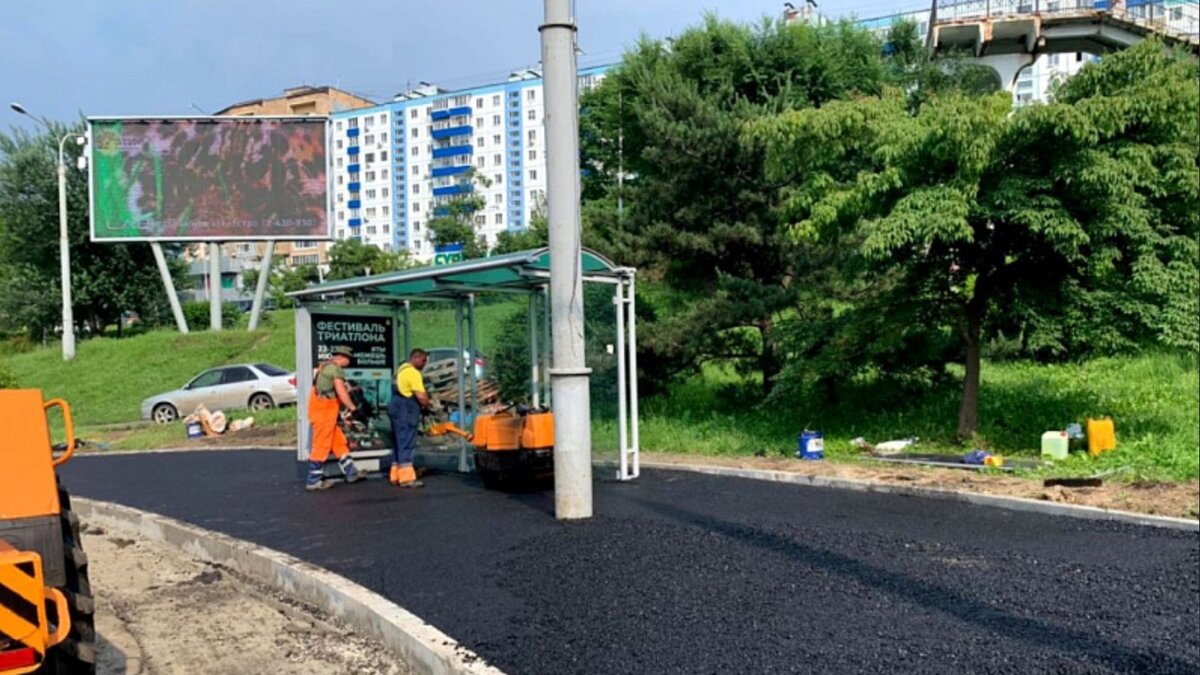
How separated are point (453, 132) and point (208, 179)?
87.8 m

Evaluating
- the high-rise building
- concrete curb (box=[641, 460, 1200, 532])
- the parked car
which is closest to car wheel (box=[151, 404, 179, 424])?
the parked car

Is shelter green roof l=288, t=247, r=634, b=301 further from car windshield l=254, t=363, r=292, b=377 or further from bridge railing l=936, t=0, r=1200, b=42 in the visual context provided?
bridge railing l=936, t=0, r=1200, b=42

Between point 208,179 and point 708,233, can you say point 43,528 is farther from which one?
point 208,179

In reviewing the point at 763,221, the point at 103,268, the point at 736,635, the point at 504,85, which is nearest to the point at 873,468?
the point at 763,221

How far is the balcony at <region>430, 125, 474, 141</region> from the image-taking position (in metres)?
119

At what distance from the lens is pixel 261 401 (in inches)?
983

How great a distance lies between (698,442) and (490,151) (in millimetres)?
108028

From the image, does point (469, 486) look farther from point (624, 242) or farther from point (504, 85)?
point (504, 85)

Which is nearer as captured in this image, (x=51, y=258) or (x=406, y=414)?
(x=406, y=414)

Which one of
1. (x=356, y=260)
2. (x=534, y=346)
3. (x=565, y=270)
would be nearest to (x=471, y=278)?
(x=534, y=346)

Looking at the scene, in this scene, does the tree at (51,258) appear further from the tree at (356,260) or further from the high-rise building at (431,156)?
the high-rise building at (431,156)

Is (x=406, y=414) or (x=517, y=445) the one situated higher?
(x=406, y=414)

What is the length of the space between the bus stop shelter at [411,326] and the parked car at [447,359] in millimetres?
83

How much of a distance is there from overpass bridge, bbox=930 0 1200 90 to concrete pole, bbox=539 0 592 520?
3139 cm
